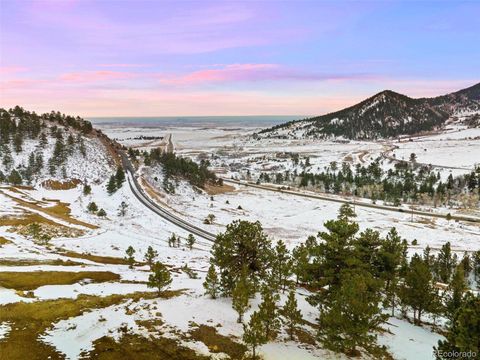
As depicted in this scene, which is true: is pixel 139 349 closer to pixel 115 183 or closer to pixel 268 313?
pixel 268 313

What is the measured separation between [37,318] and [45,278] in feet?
83.0

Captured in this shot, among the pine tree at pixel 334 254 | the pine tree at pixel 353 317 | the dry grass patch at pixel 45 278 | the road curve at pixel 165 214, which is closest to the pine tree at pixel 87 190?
the road curve at pixel 165 214

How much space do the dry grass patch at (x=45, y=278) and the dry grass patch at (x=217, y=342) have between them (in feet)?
108

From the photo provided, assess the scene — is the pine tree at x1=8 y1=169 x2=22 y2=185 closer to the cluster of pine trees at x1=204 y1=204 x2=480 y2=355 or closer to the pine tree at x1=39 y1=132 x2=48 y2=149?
the pine tree at x1=39 y1=132 x2=48 y2=149

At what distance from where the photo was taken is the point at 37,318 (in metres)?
36.9

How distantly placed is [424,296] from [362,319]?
71.0 feet

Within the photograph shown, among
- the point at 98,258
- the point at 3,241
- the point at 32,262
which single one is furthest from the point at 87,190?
the point at 32,262

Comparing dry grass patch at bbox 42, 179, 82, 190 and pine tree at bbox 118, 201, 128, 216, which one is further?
dry grass patch at bbox 42, 179, 82, 190

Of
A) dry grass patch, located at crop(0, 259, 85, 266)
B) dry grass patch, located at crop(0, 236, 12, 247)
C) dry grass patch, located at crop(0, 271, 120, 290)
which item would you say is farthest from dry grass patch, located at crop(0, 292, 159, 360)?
dry grass patch, located at crop(0, 236, 12, 247)

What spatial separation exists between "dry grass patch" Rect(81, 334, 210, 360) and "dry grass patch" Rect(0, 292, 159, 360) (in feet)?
10.2

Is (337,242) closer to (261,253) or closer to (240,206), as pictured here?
(261,253)

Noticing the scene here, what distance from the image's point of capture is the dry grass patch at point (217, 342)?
3050cm

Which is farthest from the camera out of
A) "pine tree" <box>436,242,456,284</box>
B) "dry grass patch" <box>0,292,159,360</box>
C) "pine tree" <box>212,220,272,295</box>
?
"pine tree" <box>436,242,456,284</box>

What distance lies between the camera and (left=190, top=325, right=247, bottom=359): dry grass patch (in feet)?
100
